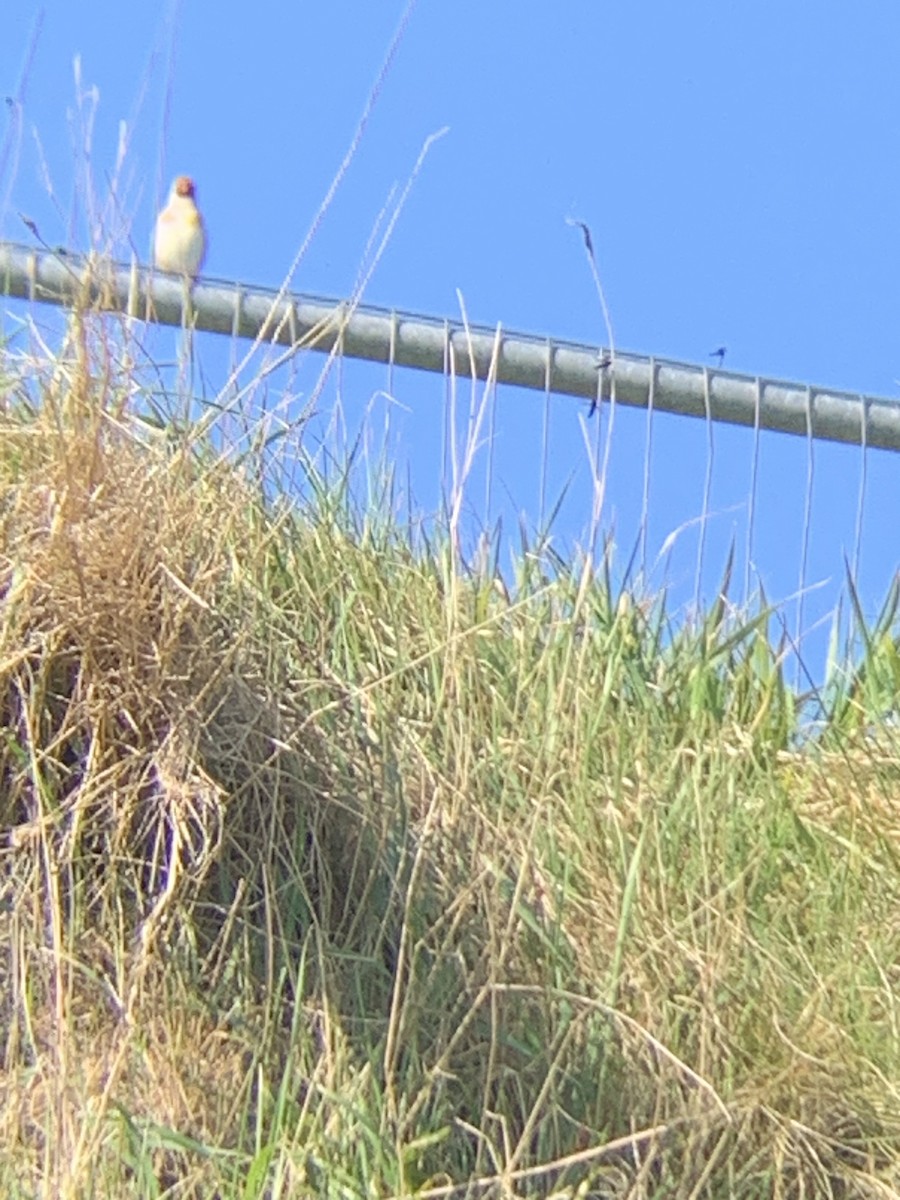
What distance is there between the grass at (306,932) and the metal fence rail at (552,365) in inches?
38.4

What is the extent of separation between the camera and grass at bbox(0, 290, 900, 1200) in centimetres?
360

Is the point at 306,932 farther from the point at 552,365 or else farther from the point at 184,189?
the point at 184,189

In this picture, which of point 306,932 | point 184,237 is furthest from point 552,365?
point 184,237

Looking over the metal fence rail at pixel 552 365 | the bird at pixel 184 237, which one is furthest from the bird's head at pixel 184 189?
the metal fence rail at pixel 552 365

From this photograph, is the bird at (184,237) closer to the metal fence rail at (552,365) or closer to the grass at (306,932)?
the metal fence rail at (552,365)

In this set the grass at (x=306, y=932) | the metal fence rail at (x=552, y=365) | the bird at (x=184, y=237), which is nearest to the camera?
the grass at (x=306, y=932)

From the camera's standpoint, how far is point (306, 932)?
378 centimetres

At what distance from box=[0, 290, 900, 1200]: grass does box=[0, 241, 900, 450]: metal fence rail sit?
974mm

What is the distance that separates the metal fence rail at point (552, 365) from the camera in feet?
17.2

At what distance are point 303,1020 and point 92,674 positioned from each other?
545mm

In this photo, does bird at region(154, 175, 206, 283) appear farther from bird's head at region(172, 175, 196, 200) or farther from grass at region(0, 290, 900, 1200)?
grass at region(0, 290, 900, 1200)

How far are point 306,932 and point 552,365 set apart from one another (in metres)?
2.33

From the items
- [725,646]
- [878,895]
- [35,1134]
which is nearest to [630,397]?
[725,646]

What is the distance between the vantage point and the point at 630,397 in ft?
19.8
